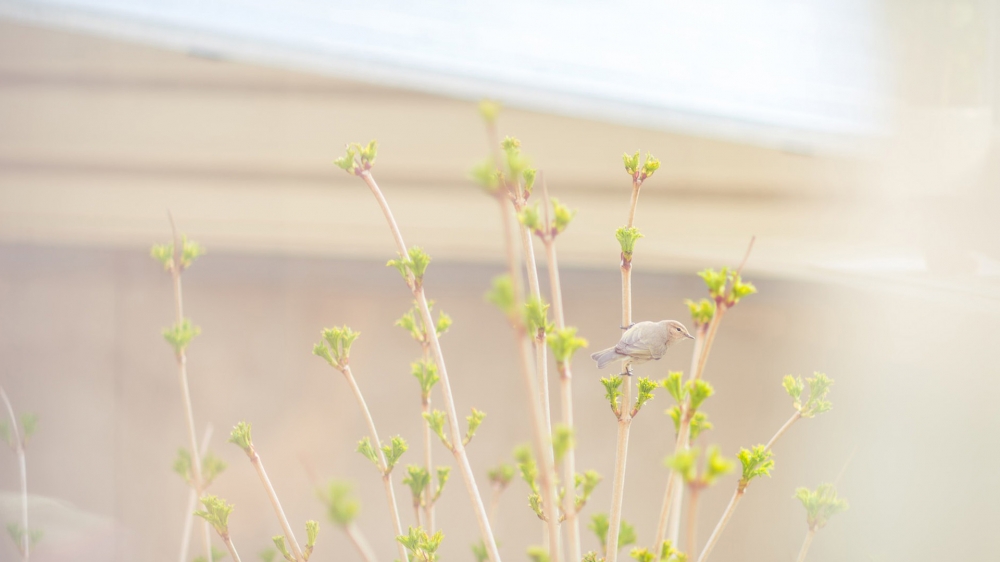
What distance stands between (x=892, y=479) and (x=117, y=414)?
0.94 metres

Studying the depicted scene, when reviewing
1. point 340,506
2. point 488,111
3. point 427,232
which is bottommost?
point 340,506

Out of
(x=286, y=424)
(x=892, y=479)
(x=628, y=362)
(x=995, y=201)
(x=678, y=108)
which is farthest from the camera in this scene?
(x=286, y=424)

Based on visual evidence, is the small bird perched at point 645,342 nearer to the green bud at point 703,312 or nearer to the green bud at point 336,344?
the green bud at point 703,312

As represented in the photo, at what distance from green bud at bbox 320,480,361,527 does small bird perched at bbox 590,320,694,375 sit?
145 millimetres

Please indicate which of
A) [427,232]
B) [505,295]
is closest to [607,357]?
[505,295]

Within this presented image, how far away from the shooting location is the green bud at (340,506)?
0.56ft

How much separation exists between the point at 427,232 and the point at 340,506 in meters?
0.74

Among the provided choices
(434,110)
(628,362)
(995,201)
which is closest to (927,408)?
(995,201)

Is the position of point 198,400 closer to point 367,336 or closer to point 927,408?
point 367,336

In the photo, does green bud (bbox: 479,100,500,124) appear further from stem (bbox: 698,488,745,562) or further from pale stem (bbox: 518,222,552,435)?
stem (bbox: 698,488,745,562)

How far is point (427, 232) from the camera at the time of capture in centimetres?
90

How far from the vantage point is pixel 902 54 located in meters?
0.58

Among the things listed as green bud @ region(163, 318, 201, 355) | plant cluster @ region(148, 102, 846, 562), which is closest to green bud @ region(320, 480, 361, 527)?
plant cluster @ region(148, 102, 846, 562)

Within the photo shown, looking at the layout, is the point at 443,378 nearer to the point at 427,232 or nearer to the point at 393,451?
the point at 393,451
